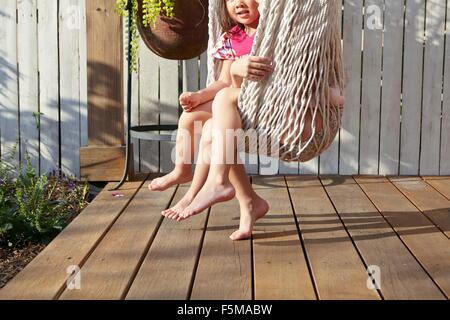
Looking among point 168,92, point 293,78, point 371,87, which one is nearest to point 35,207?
point 168,92

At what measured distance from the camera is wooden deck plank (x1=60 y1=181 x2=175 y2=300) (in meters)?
2.18

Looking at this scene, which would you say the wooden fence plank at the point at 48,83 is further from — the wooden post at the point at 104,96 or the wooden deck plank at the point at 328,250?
the wooden deck plank at the point at 328,250

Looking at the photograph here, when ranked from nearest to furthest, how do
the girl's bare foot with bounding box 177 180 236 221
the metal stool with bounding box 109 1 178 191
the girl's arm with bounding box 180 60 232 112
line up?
1. the girl's bare foot with bounding box 177 180 236 221
2. the girl's arm with bounding box 180 60 232 112
3. the metal stool with bounding box 109 1 178 191

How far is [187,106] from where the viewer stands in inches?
113

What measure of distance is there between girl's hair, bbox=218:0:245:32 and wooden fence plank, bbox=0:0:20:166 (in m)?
1.88

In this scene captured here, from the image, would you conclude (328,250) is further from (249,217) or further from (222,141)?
(222,141)

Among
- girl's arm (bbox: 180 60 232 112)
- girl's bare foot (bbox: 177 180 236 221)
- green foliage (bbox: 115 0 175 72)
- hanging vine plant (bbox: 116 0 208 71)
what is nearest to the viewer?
girl's bare foot (bbox: 177 180 236 221)

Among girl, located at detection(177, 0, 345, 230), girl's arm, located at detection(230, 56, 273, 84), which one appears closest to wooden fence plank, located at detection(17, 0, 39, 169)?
girl, located at detection(177, 0, 345, 230)

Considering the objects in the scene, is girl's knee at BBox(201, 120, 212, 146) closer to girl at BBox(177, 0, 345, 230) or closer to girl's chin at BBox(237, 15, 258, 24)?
girl at BBox(177, 0, 345, 230)

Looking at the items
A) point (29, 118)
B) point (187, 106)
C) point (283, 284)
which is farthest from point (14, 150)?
point (283, 284)

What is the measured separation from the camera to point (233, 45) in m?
2.91

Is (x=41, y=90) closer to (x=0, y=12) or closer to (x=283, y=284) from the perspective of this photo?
(x=0, y=12)

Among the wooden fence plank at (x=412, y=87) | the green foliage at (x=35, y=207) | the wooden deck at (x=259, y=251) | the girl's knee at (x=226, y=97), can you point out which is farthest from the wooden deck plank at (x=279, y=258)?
A: the wooden fence plank at (x=412, y=87)

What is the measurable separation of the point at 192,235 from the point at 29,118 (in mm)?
1915
